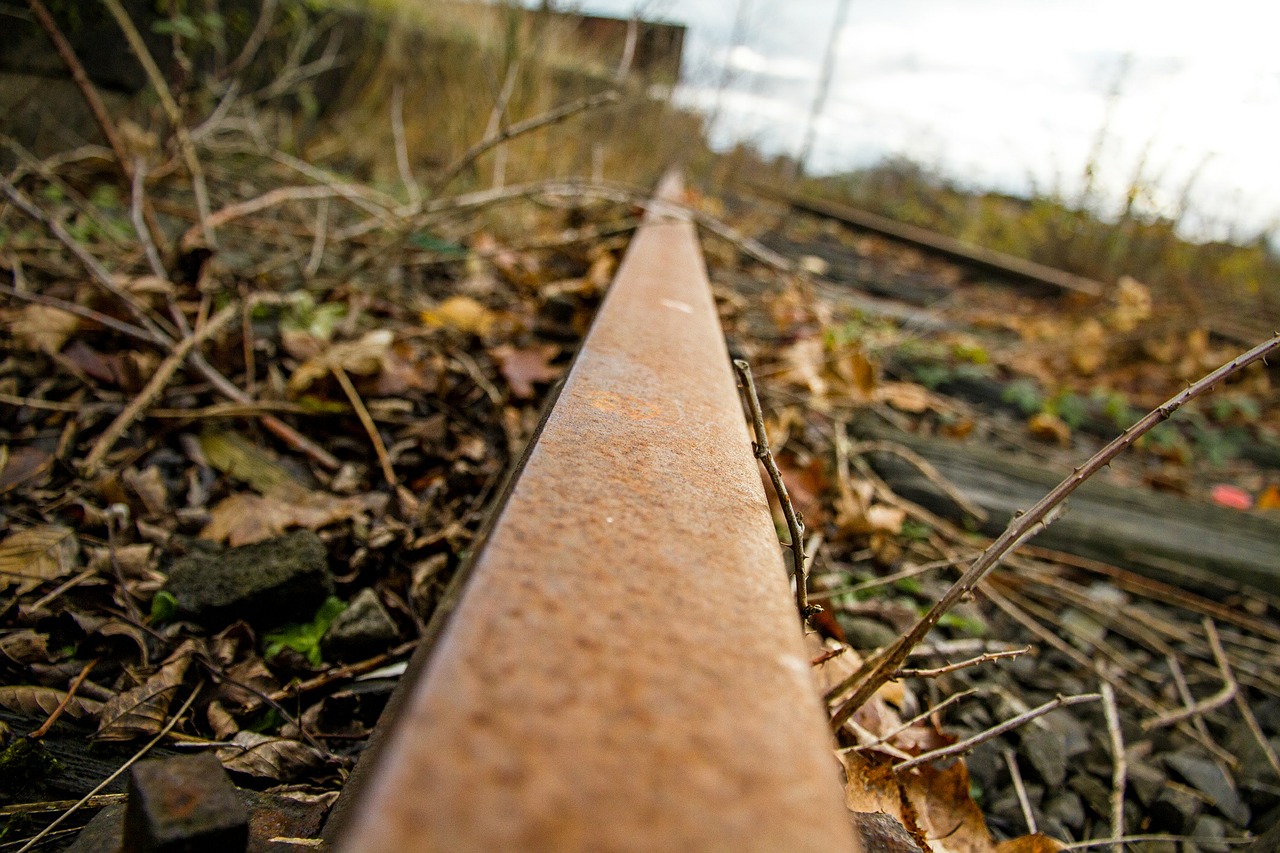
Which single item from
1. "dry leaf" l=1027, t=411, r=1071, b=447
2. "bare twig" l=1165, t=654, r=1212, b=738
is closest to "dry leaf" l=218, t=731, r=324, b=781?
"bare twig" l=1165, t=654, r=1212, b=738

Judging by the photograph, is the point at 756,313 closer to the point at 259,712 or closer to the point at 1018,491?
the point at 1018,491

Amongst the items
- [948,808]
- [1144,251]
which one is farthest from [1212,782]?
[1144,251]

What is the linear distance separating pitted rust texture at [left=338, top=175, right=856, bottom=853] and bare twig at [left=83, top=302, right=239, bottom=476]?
119 cm

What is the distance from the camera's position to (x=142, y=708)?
96 cm

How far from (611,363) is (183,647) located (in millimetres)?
776

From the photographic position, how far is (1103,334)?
205 inches

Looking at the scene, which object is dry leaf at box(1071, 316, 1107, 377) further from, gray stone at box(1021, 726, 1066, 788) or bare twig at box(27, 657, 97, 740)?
bare twig at box(27, 657, 97, 740)

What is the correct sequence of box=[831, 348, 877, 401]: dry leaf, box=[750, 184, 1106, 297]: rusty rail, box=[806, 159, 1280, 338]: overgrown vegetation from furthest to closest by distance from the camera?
1. box=[750, 184, 1106, 297]: rusty rail
2. box=[806, 159, 1280, 338]: overgrown vegetation
3. box=[831, 348, 877, 401]: dry leaf

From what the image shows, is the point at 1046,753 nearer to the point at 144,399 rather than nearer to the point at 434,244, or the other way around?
the point at 144,399

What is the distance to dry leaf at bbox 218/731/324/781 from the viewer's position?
0.89m

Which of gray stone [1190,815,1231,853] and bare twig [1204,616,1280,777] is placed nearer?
gray stone [1190,815,1231,853]

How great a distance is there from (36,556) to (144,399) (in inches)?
17.1

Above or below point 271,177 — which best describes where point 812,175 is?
above

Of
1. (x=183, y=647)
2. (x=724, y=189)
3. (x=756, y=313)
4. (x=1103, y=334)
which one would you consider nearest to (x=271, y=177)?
(x=756, y=313)
